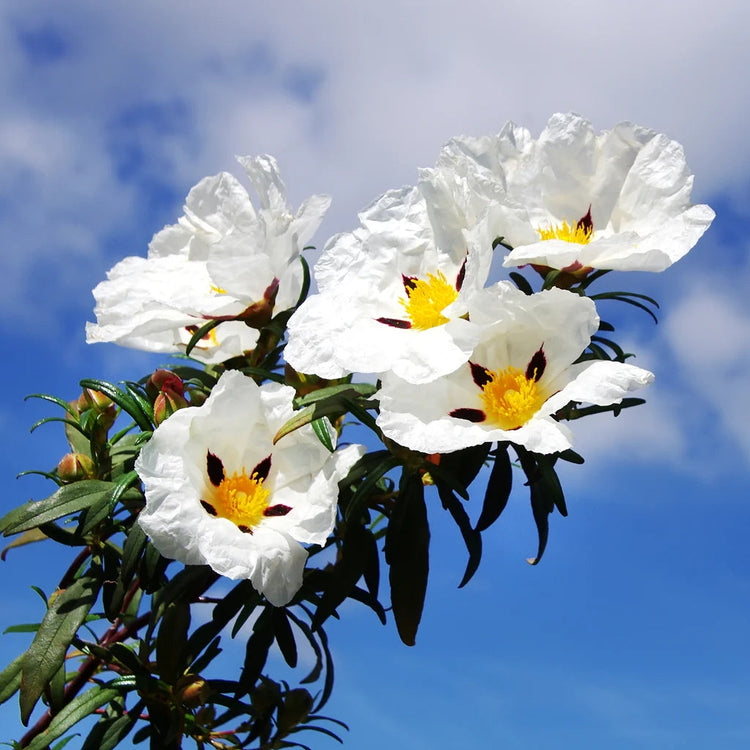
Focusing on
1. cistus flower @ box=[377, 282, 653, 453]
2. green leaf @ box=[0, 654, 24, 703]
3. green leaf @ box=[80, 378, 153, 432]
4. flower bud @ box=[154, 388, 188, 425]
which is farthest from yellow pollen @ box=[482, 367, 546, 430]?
green leaf @ box=[0, 654, 24, 703]

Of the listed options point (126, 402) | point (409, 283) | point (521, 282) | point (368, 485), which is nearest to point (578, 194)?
point (521, 282)

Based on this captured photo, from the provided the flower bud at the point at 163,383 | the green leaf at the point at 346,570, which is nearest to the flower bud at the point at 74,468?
the flower bud at the point at 163,383

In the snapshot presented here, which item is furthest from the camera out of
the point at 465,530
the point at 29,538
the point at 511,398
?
the point at 29,538

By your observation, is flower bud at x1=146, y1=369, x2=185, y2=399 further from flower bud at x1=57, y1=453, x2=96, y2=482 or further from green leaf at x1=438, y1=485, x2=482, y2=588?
green leaf at x1=438, y1=485, x2=482, y2=588

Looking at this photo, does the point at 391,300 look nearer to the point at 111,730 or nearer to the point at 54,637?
the point at 54,637

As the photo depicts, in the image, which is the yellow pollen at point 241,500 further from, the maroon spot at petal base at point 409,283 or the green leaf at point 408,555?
the maroon spot at petal base at point 409,283

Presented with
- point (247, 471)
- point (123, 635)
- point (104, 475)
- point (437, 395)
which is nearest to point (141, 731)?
point (123, 635)
